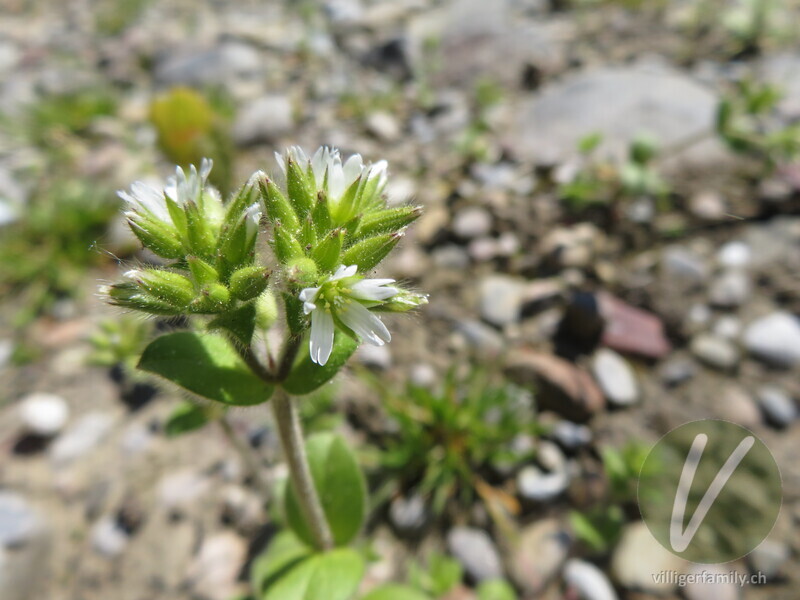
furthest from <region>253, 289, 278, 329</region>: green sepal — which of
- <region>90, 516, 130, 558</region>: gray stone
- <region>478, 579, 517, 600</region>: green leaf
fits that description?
<region>90, 516, 130, 558</region>: gray stone

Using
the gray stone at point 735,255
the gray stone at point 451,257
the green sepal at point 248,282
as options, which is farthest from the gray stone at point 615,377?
the green sepal at point 248,282

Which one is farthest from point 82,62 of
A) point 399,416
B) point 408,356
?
point 399,416

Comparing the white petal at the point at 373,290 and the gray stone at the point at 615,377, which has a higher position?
the white petal at the point at 373,290

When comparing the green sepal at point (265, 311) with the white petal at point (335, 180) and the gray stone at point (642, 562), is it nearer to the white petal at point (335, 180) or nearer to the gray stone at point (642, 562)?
the white petal at point (335, 180)

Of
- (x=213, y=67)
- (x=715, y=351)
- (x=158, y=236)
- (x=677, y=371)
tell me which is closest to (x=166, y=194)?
(x=158, y=236)

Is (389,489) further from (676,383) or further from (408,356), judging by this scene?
(676,383)

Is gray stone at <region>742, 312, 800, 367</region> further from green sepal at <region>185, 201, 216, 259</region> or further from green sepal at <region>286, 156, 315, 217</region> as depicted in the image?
green sepal at <region>185, 201, 216, 259</region>
